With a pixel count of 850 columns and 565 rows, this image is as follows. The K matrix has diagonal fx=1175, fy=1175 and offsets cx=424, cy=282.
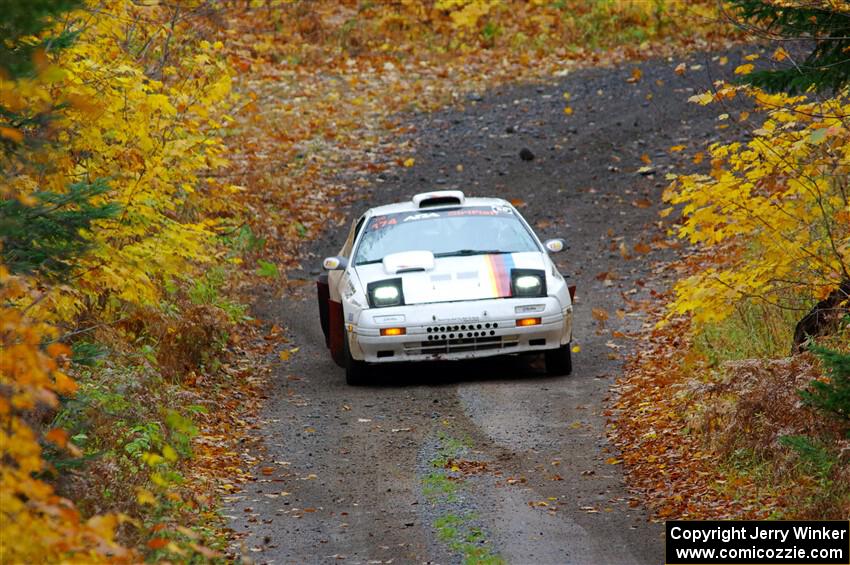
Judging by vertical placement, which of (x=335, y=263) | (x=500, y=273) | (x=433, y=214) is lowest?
(x=500, y=273)

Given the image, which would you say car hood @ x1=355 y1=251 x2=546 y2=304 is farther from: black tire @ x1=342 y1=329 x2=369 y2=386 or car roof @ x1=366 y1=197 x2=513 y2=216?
car roof @ x1=366 y1=197 x2=513 y2=216

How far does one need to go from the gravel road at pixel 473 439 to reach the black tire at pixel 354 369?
5.1 inches

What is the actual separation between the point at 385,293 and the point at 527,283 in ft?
4.45

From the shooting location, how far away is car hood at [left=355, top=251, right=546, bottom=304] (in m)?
11.1

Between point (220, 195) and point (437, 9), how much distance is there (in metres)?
14.3

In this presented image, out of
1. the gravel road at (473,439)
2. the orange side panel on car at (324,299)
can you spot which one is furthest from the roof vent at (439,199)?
the gravel road at (473,439)

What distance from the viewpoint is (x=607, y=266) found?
17.0 meters

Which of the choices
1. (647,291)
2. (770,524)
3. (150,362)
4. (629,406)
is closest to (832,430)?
(770,524)

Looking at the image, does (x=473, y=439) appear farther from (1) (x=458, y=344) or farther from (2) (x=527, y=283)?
(2) (x=527, y=283)

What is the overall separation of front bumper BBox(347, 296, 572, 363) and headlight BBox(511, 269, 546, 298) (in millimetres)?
111

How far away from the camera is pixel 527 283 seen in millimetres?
11203

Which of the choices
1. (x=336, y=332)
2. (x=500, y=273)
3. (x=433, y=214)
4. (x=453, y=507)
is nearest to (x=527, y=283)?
(x=500, y=273)

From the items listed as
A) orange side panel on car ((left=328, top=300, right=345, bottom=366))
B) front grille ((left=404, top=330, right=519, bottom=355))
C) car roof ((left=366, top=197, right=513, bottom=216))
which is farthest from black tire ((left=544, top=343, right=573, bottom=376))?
orange side panel on car ((left=328, top=300, right=345, bottom=366))

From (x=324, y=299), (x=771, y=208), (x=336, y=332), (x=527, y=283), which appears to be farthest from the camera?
(x=324, y=299)
